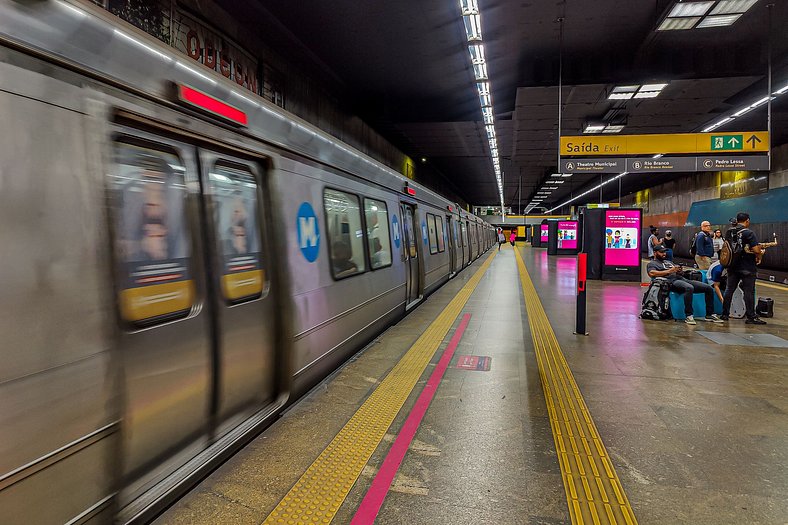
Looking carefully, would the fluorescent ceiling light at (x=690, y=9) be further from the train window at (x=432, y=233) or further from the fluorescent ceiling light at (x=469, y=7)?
the train window at (x=432, y=233)

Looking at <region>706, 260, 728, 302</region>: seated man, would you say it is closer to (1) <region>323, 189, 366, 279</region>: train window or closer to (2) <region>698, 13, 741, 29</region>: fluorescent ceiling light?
(2) <region>698, 13, 741, 29</region>: fluorescent ceiling light

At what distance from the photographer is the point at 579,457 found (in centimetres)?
288

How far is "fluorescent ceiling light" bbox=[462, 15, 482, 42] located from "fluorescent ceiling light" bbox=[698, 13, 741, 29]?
156 inches

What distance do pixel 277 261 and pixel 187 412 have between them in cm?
128

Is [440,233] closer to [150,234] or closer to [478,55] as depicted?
[478,55]

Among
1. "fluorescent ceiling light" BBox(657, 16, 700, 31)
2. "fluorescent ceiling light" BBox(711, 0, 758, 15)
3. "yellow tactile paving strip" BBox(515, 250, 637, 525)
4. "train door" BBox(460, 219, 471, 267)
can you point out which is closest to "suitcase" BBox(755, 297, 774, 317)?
"fluorescent ceiling light" BBox(711, 0, 758, 15)

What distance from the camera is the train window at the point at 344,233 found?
4395mm

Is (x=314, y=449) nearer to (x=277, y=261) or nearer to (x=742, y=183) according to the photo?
(x=277, y=261)

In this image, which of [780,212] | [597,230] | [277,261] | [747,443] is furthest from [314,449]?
[780,212]

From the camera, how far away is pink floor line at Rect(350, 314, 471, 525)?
2.30 meters

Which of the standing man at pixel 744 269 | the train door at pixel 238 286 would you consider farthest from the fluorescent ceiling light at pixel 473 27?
the train door at pixel 238 286

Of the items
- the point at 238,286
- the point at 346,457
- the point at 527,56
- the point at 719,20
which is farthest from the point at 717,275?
the point at 238,286

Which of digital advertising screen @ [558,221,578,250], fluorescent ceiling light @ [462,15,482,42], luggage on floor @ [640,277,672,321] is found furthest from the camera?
digital advertising screen @ [558,221,578,250]

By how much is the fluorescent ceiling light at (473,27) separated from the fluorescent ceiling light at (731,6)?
12.7ft
